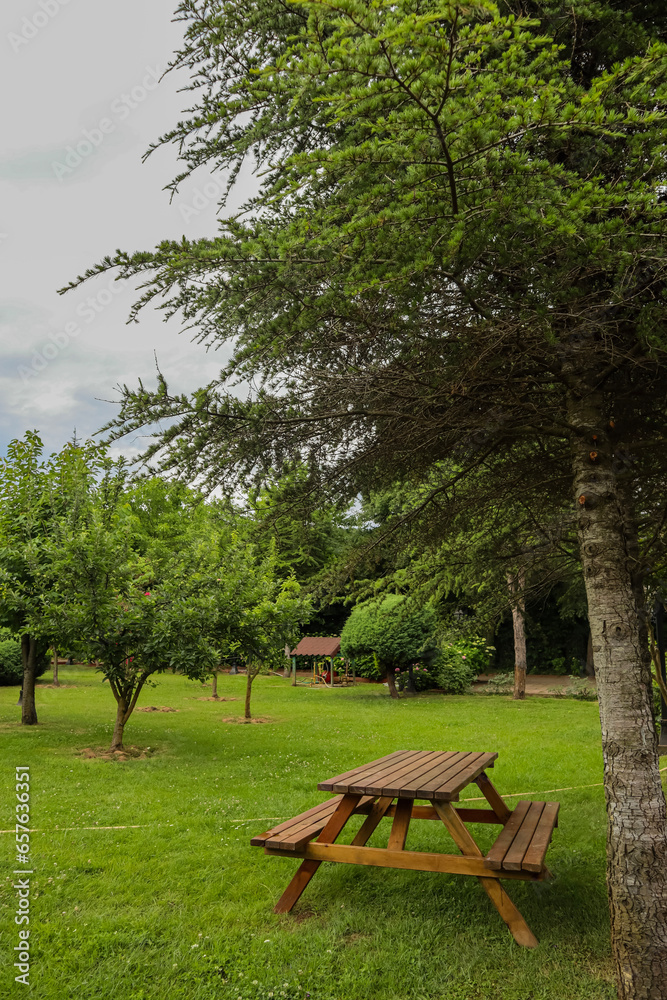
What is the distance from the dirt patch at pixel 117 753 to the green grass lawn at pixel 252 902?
277 millimetres

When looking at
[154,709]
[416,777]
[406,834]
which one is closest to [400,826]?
[406,834]

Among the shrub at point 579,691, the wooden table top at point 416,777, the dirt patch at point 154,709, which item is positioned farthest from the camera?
the shrub at point 579,691

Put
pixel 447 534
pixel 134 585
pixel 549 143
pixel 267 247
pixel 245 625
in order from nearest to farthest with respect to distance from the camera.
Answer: pixel 267 247 < pixel 549 143 < pixel 447 534 < pixel 134 585 < pixel 245 625

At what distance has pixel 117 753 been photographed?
9367 millimetres

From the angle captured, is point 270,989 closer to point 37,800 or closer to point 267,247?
point 267,247

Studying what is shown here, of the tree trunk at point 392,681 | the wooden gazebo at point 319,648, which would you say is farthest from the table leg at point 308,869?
the wooden gazebo at point 319,648

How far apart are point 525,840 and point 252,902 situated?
1.78 meters

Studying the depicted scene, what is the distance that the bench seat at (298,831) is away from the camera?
4.00 metres

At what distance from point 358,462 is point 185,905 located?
3043 millimetres

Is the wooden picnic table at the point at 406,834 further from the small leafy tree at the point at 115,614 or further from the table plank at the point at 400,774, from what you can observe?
the small leafy tree at the point at 115,614

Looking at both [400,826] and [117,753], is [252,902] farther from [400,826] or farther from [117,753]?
[117,753]

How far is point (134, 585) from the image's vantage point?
9.68 metres

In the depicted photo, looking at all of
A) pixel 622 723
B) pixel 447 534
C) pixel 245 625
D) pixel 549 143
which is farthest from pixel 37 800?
pixel 549 143

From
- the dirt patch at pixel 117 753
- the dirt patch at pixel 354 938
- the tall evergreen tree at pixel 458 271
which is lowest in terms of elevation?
the dirt patch at pixel 117 753
